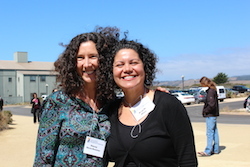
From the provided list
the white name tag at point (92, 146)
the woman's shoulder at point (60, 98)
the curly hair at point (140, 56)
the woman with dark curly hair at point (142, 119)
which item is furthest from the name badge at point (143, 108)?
the woman's shoulder at point (60, 98)

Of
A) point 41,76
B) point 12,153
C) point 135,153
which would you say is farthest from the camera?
point 41,76

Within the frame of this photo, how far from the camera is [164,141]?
2.35 meters

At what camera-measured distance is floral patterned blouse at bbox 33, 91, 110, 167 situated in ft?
8.14

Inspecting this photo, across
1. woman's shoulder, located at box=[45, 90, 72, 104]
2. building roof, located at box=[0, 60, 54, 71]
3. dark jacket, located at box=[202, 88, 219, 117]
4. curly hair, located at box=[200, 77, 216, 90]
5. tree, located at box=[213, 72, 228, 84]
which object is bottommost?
dark jacket, located at box=[202, 88, 219, 117]

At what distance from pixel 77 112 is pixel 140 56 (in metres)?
0.68

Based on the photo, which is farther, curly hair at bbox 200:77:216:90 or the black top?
curly hair at bbox 200:77:216:90

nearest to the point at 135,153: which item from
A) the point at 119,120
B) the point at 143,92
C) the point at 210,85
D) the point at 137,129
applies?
the point at 137,129

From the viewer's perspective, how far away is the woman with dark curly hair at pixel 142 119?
2348 mm

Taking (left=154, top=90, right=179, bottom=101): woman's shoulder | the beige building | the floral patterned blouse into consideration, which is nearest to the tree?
the beige building

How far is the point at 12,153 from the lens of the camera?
30.6 ft

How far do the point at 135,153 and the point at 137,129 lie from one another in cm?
18

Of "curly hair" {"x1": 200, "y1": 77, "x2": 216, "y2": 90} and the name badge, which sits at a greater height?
"curly hair" {"x1": 200, "y1": 77, "x2": 216, "y2": 90}

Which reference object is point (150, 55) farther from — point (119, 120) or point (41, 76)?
point (41, 76)

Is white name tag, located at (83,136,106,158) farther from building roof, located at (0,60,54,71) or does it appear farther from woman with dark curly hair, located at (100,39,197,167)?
building roof, located at (0,60,54,71)
